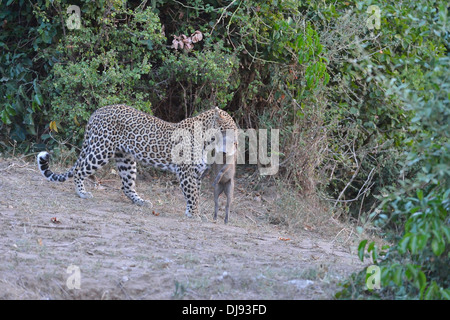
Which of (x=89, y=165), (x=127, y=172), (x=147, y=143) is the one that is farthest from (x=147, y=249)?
(x=127, y=172)

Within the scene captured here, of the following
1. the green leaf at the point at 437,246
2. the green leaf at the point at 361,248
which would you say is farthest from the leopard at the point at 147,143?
the green leaf at the point at 437,246

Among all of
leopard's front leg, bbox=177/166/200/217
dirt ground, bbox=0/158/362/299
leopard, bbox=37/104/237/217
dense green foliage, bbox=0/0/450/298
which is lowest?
dirt ground, bbox=0/158/362/299

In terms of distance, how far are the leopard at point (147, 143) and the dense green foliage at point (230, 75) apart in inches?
33.7

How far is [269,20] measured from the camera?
9.69 metres

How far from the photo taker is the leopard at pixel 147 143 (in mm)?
8414

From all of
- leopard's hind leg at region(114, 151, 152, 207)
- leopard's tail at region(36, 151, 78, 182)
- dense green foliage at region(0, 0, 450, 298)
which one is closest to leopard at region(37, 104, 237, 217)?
leopard's tail at region(36, 151, 78, 182)

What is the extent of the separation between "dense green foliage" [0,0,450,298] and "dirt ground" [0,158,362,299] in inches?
40.7

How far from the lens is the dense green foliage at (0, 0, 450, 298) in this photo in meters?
9.38

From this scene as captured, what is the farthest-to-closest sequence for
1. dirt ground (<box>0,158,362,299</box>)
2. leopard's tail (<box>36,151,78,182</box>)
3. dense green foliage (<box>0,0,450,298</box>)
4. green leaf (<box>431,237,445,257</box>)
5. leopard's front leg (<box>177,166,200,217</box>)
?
1. dense green foliage (<box>0,0,450,298</box>)
2. leopard's tail (<box>36,151,78,182</box>)
3. leopard's front leg (<box>177,166,200,217</box>)
4. dirt ground (<box>0,158,362,299</box>)
5. green leaf (<box>431,237,445,257</box>)

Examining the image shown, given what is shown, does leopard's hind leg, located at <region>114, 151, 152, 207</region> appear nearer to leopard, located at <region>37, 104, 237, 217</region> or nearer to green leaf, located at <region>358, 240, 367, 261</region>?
leopard, located at <region>37, 104, 237, 217</region>

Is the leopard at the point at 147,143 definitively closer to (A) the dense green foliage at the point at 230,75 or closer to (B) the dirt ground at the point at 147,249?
(B) the dirt ground at the point at 147,249

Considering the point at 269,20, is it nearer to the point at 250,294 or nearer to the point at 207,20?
the point at 207,20

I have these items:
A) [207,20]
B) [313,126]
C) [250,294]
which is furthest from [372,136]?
[250,294]

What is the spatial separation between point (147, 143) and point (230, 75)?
7.02 ft
